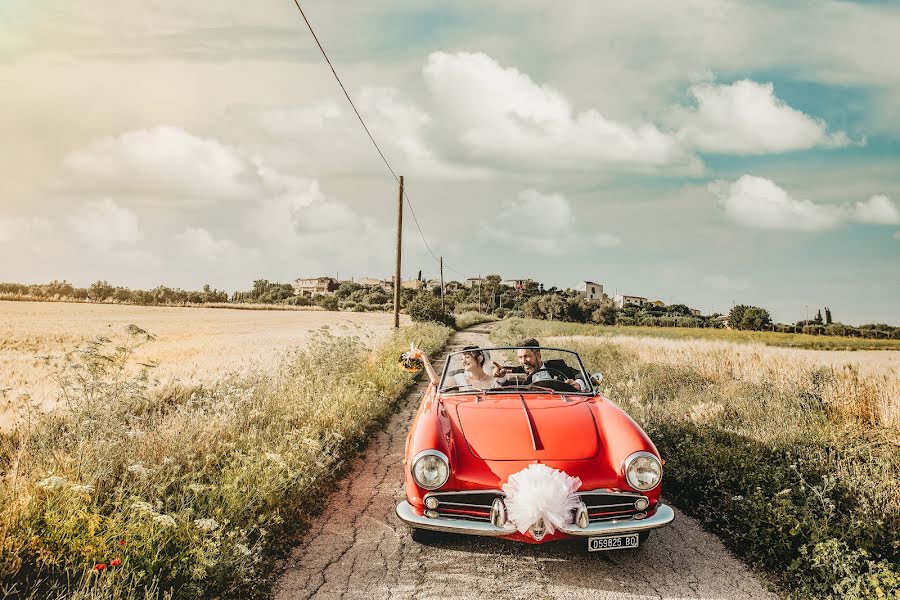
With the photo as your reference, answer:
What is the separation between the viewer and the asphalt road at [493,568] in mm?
3693

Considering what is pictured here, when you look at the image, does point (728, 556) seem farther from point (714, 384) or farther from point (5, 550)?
point (714, 384)

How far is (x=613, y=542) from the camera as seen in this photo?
3799 millimetres

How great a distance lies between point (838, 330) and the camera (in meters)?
60.2

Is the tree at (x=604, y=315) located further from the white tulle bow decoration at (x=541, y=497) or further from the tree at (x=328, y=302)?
the white tulle bow decoration at (x=541, y=497)

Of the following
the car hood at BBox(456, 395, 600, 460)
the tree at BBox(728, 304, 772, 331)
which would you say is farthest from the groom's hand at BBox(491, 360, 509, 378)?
the tree at BBox(728, 304, 772, 331)

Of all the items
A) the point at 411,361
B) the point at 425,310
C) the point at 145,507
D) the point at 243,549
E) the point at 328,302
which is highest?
the point at 328,302

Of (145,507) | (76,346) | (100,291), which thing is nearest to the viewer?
(145,507)

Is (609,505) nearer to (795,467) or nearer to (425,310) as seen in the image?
(795,467)

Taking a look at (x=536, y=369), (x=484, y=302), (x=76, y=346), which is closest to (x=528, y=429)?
(x=536, y=369)

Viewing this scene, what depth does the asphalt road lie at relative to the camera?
3.69m

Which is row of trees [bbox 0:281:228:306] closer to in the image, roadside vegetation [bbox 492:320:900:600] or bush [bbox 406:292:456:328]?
bush [bbox 406:292:456:328]

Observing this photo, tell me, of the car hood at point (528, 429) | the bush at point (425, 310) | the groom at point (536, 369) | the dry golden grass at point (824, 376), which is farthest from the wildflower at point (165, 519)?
the bush at point (425, 310)

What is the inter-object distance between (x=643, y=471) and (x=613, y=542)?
0.53m

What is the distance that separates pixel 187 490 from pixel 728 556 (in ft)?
13.7
